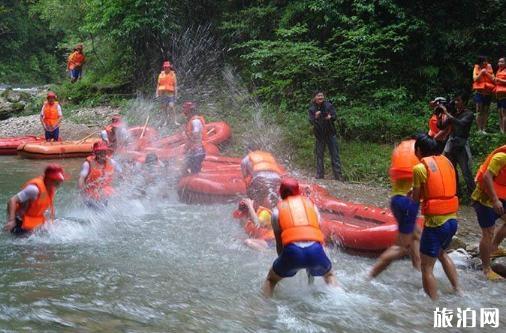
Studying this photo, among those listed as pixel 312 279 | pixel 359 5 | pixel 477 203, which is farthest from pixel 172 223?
pixel 359 5

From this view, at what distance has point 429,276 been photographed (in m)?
4.96

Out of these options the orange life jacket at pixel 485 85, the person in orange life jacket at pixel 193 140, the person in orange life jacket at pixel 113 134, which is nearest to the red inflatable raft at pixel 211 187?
the person in orange life jacket at pixel 193 140

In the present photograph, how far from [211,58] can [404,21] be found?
691cm

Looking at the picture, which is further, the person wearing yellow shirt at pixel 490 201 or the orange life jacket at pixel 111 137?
the orange life jacket at pixel 111 137

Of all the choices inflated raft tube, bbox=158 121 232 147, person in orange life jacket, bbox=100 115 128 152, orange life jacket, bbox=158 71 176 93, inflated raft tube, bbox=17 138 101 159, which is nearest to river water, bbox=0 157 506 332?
person in orange life jacket, bbox=100 115 128 152

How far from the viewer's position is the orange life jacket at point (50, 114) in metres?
Answer: 14.1

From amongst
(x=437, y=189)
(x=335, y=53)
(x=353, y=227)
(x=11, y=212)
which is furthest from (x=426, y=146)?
(x=335, y=53)

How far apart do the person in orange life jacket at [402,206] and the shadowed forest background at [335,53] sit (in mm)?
5029

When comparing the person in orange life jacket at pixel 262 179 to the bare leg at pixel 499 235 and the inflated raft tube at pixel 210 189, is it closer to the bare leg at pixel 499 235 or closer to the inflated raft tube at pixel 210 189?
the inflated raft tube at pixel 210 189

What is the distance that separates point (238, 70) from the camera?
1788 cm

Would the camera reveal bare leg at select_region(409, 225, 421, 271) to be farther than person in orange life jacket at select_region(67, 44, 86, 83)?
No

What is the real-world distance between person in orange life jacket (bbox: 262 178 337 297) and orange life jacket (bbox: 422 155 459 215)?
1049 mm

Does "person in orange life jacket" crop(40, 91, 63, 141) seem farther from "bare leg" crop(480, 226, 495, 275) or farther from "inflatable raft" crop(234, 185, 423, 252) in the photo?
"bare leg" crop(480, 226, 495, 275)

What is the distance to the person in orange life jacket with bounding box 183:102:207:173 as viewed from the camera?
914 cm
